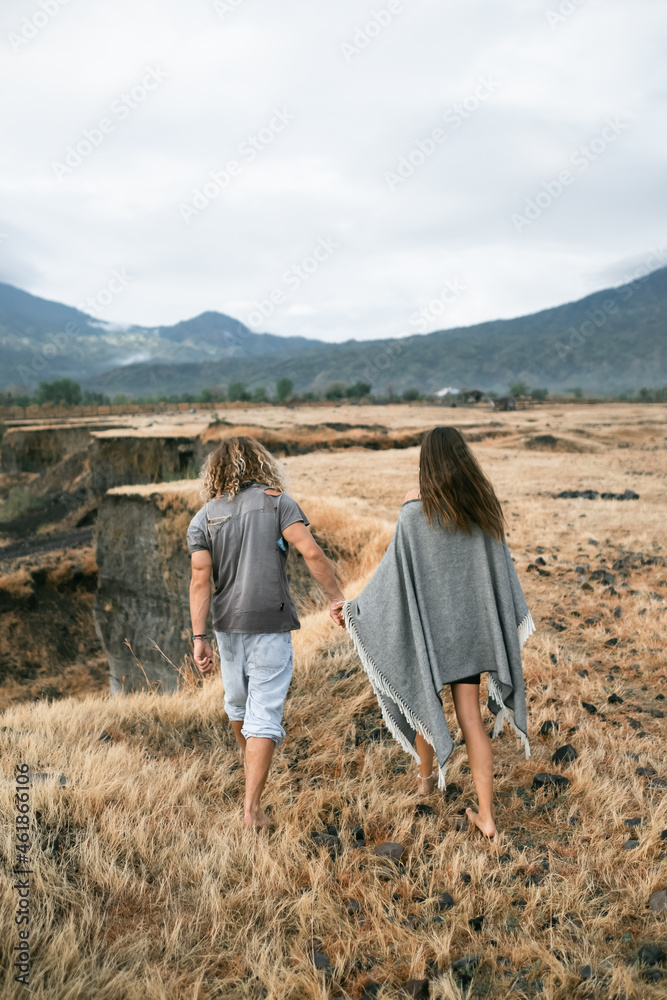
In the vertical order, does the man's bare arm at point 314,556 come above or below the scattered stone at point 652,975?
above

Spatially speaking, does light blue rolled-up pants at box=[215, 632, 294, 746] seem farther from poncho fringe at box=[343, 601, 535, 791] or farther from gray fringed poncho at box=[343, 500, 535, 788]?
gray fringed poncho at box=[343, 500, 535, 788]

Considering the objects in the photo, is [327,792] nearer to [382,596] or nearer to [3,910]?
[382,596]

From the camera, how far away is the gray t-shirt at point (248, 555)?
140 inches

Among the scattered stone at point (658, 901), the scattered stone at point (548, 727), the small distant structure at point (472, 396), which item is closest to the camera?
the scattered stone at point (658, 901)

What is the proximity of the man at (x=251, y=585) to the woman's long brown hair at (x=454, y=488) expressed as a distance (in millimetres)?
741

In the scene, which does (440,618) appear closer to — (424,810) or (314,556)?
(314,556)

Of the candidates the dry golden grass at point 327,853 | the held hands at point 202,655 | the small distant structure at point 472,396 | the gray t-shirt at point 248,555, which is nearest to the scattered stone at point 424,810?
the dry golden grass at point 327,853

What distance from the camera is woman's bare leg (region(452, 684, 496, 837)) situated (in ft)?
11.0

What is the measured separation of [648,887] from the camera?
284 cm

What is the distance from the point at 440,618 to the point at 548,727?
177 centimetres

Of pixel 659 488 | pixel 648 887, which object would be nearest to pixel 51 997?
pixel 648 887

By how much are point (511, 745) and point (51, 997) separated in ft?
10.4

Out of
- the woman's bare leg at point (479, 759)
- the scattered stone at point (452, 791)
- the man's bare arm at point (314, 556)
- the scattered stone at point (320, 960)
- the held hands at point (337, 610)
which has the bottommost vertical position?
Result: the scattered stone at point (452, 791)

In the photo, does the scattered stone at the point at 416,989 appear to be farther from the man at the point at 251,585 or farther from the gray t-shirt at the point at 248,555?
the gray t-shirt at the point at 248,555
